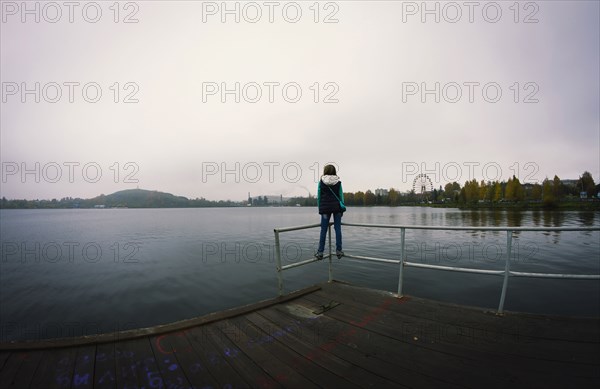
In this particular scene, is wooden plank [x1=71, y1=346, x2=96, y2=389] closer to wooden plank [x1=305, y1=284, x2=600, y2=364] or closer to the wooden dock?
the wooden dock

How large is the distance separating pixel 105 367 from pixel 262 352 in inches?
73.3

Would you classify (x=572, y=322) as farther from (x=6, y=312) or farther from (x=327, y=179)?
(x=6, y=312)

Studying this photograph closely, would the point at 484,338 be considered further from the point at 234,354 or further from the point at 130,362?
the point at 130,362

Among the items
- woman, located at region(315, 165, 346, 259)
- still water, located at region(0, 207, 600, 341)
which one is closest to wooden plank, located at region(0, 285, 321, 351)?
woman, located at region(315, 165, 346, 259)

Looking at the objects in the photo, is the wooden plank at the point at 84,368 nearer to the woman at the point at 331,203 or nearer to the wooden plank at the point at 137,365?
the wooden plank at the point at 137,365

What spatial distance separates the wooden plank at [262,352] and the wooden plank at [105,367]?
4.38ft

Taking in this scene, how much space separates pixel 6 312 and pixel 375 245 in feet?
70.1

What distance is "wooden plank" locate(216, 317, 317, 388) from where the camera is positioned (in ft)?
8.88

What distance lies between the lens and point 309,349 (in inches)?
129

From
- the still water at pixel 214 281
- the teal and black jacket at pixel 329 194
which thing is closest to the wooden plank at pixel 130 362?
the teal and black jacket at pixel 329 194

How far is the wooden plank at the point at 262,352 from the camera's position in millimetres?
2707

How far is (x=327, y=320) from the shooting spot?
160 inches

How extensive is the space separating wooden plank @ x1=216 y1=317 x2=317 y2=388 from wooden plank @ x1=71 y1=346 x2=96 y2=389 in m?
1.54

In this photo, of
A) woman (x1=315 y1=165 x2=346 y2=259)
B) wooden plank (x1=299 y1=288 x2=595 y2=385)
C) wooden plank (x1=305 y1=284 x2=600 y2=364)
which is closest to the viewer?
wooden plank (x1=299 y1=288 x2=595 y2=385)
